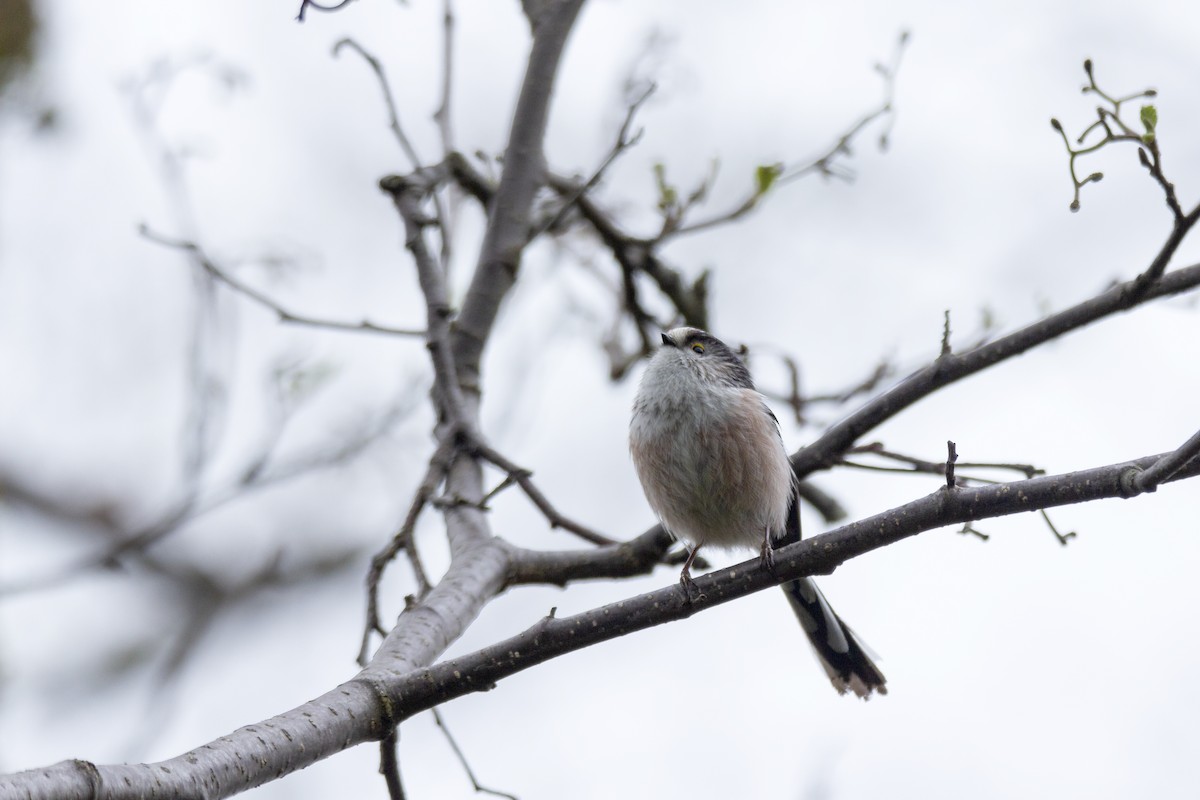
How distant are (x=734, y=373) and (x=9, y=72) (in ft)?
13.6

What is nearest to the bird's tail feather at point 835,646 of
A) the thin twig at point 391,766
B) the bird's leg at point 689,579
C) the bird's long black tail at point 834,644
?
the bird's long black tail at point 834,644

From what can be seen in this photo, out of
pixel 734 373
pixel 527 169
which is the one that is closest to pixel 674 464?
pixel 734 373

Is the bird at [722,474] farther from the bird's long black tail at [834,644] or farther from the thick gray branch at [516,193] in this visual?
the thick gray branch at [516,193]

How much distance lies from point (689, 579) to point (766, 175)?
69.1 inches

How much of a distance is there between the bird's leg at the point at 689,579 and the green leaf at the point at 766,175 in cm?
142

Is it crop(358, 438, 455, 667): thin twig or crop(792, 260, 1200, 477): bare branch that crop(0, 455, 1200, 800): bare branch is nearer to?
crop(358, 438, 455, 667): thin twig

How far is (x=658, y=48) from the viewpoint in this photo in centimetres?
534

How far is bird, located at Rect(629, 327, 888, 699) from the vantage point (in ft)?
12.9

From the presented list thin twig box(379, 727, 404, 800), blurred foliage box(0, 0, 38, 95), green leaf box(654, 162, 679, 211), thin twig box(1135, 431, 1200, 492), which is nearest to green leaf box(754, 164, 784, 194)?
green leaf box(654, 162, 679, 211)

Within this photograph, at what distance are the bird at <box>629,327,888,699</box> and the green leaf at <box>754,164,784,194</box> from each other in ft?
2.46

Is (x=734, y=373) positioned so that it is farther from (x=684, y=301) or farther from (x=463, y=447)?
(x=463, y=447)

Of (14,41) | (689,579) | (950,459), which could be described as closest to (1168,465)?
(950,459)

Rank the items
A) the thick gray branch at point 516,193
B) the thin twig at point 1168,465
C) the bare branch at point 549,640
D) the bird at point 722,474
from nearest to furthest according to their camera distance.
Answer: the thin twig at point 1168,465
the bare branch at point 549,640
the bird at point 722,474
the thick gray branch at point 516,193

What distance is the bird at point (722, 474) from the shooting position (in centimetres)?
394
